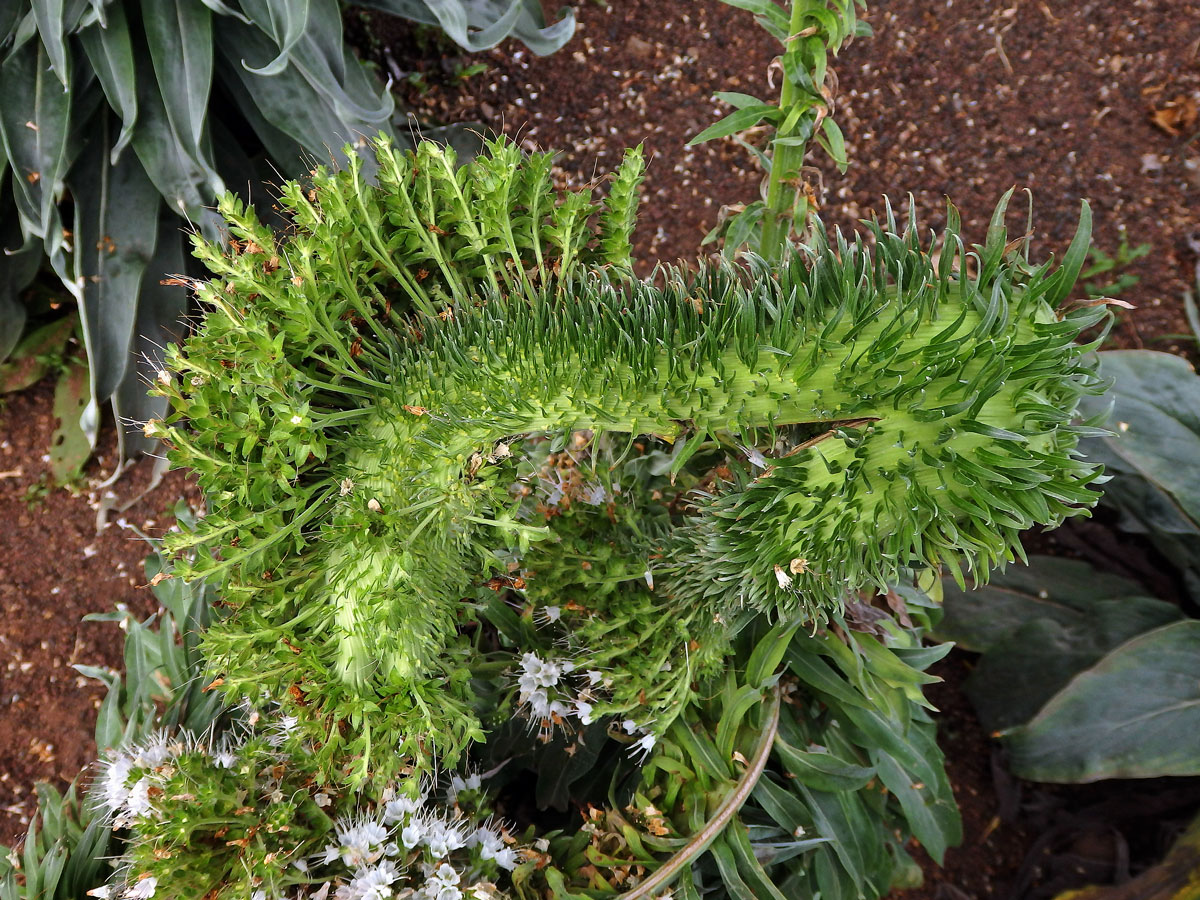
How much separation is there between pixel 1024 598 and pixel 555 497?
3.91 feet

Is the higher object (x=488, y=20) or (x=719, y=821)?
(x=488, y=20)

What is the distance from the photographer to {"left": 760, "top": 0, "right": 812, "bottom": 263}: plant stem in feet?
3.62

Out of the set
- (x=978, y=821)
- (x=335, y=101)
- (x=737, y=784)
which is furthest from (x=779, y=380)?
(x=978, y=821)

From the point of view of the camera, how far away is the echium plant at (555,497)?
73cm

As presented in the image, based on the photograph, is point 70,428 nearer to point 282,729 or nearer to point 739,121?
point 282,729

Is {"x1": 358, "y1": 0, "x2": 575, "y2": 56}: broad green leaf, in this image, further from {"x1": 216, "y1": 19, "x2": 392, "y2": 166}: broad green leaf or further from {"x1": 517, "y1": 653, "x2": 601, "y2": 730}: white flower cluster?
{"x1": 517, "y1": 653, "x2": 601, "y2": 730}: white flower cluster

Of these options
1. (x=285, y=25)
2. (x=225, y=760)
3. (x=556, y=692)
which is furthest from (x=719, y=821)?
(x=285, y=25)

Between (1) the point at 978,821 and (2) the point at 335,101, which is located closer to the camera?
(2) the point at 335,101

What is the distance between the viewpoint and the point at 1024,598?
1.80 meters

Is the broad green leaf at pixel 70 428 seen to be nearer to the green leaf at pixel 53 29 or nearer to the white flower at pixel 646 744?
the green leaf at pixel 53 29

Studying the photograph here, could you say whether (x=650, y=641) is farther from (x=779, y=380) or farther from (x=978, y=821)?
(x=978, y=821)

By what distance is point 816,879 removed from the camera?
1318 millimetres

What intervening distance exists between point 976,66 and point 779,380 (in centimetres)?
170

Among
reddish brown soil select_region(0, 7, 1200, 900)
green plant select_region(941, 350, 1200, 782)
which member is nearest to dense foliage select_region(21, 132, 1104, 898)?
green plant select_region(941, 350, 1200, 782)
